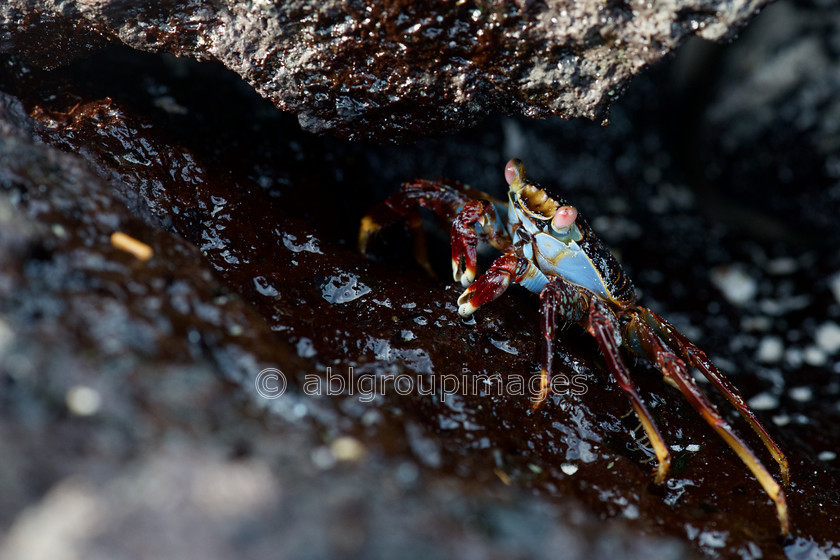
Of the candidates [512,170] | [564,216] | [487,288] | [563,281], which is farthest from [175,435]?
[512,170]

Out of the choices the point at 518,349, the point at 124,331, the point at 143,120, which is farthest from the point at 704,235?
the point at 124,331

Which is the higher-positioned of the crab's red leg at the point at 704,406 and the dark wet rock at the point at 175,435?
the crab's red leg at the point at 704,406

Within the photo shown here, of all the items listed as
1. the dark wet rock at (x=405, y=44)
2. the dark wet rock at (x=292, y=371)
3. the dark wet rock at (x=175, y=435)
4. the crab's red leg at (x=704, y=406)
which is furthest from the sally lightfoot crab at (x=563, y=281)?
the dark wet rock at (x=175, y=435)

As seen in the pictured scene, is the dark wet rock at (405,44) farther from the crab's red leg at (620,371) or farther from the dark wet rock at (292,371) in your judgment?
the crab's red leg at (620,371)

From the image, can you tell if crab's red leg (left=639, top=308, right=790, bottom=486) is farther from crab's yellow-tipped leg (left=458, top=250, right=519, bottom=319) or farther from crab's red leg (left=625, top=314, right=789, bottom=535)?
crab's yellow-tipped leg (left=458, top=250, right=519, bottom=319)

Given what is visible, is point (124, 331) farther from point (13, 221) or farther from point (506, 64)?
point (506, 64)

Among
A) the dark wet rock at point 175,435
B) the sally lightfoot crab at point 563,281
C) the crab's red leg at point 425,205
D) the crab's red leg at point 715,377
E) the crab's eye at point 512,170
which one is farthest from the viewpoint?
the crab's red leg at point 425,205
